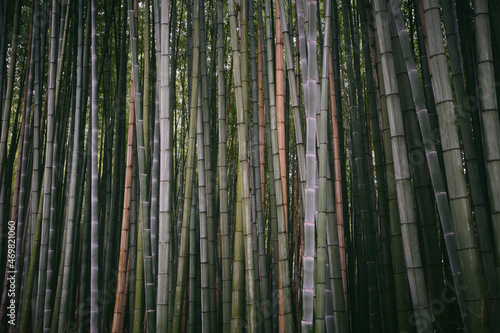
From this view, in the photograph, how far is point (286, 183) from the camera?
6.68 ft

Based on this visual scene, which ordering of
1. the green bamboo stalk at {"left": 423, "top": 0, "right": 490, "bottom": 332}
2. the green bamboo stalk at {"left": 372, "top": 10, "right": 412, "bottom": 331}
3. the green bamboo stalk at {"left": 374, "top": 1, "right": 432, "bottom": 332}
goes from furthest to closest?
the green bamboo stalk at {"left": 372, "top": 10, "right": 412, "bottom": 331} < the green bamboo stalk at {"left": 374, "top": 1, "right": 432, "bottom": 332} < the green bamboo stalk at {"left": 423, "top": 0, "right": 490, "bottom": 332}

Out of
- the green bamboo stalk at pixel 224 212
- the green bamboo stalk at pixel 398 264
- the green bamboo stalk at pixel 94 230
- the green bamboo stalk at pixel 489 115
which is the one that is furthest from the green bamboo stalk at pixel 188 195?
the green bamboo stalk at pixel 489 115

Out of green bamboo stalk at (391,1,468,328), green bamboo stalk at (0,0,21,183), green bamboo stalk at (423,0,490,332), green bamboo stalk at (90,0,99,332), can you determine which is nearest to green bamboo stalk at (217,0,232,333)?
green bamboo stalk at (90,0,99,332)

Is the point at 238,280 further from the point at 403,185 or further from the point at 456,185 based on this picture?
the point at 456,185

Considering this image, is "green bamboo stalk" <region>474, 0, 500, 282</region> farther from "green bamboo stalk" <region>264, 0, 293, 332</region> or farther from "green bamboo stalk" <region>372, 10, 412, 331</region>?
"green bamboo stalk" <region>264, 0, 293, 332</region>

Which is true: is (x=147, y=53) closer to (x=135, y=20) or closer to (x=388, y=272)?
(x=135, y=20)

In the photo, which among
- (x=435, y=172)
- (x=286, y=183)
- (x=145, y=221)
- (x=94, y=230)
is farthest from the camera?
(x=94, y=230)

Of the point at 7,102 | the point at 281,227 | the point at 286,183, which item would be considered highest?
the point at 7,102

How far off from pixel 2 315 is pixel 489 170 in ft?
9.51

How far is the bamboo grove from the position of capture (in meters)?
1.33

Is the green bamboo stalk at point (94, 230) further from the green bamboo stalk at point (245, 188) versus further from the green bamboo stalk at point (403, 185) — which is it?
the green bamboo stalk at point (403, 185)

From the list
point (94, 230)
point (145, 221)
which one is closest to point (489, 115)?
point (145, 221)

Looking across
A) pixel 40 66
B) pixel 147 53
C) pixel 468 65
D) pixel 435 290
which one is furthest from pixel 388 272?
pixel 40 66

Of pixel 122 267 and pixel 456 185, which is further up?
pixel 456 185
